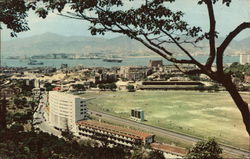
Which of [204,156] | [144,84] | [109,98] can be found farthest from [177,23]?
[144,84]

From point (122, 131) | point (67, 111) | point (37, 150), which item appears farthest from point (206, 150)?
point (67, 111)

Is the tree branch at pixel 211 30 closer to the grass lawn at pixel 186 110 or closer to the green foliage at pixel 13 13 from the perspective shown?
the green foliage at pixel 13 13

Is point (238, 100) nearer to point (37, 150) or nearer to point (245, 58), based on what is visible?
point (37, 150)

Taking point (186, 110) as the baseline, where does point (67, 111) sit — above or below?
above

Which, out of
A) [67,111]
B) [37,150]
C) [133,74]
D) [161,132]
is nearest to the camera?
[37,150]

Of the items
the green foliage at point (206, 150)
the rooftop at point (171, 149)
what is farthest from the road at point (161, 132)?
the green foliage at point (206, 150)

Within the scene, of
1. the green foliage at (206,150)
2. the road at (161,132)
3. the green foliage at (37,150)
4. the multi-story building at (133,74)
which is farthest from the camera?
the multi-story building at (133,74)
